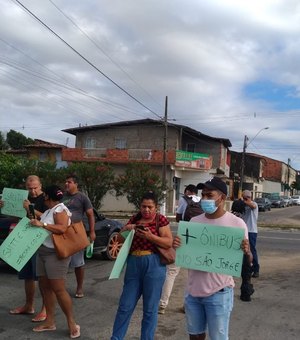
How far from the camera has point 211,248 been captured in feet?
12.7

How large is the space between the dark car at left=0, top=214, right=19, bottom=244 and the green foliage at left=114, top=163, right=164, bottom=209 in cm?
1932

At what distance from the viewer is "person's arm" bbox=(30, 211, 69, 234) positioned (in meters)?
4.84

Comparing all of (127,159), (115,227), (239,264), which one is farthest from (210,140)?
(239,264)

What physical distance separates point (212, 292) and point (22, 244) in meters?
2.33

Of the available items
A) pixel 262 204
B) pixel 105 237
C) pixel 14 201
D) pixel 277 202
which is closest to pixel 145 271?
pixel 14 201

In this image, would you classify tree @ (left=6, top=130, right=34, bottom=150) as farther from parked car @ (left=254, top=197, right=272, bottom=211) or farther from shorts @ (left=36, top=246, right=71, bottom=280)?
shorts @ (left=36, top=246, right=71, bottom=280)

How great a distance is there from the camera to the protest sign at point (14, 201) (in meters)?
5.92

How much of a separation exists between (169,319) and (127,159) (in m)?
33.4

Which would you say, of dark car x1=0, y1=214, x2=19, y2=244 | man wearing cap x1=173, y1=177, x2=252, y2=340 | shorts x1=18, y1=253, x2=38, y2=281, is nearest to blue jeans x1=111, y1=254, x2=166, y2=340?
man wearing cap x1=173, y1=177, x2=252, y2=340

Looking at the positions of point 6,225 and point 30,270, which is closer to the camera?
point 30,270

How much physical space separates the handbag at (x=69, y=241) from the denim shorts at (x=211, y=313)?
168 centimetres

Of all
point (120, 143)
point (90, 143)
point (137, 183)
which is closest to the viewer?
point (137, 183)

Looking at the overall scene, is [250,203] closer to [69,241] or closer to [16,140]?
[69,241]

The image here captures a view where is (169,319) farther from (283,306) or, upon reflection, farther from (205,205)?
(205,205)
